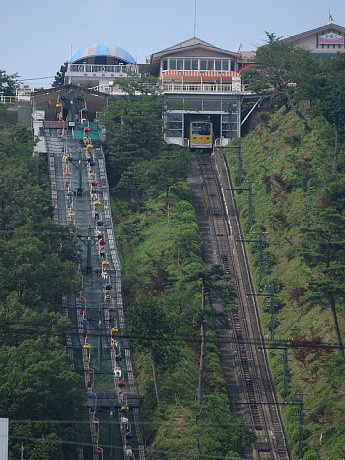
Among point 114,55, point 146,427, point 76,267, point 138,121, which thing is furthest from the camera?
point 114,55

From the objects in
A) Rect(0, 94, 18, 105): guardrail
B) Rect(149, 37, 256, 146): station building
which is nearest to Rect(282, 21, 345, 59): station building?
Rect(149, 37, 256, 146): station building

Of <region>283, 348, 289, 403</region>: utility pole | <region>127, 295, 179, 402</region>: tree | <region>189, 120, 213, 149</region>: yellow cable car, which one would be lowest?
<region>283, 348, 289, 403</region>: utility pole

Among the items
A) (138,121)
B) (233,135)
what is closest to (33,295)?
(138,121)

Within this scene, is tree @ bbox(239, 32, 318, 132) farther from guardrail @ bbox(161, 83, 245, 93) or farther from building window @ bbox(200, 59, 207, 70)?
building window @ bbox(200, 59, 207, 70)

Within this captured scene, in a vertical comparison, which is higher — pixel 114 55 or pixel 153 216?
pixel 114 55

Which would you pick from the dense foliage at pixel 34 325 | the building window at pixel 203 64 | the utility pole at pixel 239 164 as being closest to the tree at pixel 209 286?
the dense foliage at pixel 34 325

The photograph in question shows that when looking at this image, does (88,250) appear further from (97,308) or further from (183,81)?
(183,81)

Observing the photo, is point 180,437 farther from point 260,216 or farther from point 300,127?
point 300,127

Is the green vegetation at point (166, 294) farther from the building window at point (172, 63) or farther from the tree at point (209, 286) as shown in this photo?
the building window at point (172, 63)
